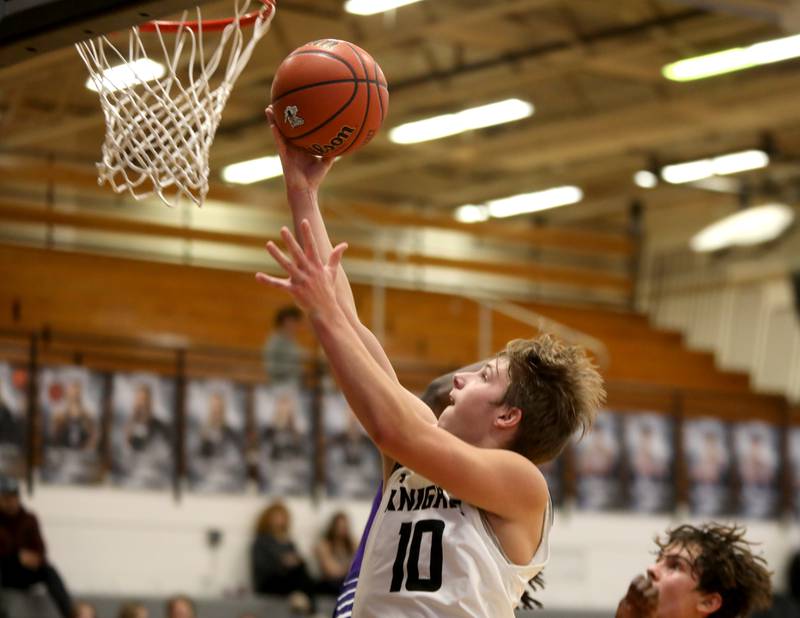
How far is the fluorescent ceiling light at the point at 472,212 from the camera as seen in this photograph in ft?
59.4

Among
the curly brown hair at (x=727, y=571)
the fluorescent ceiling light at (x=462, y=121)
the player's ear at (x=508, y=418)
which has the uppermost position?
the fluorescent ceiling light at (x=462, y=121)

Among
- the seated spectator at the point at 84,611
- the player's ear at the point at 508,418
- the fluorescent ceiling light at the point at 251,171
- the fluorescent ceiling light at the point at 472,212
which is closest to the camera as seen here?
the player's ear at the point at 508,418

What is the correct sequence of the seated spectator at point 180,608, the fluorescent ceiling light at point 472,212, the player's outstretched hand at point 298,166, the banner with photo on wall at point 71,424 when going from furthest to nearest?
the fluorescent ceiling light at point 472,212 → the banner with photo on wall at point 71,424 → the seated spectator at point 180,608 → the player's outstretched hand at point 298,166

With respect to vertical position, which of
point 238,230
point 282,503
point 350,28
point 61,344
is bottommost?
point 282,503

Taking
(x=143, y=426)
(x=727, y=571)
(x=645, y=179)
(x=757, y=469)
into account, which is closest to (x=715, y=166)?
(x=645, y=179)

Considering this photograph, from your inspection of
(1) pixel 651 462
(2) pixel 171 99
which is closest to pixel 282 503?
(1) pixel 651 462

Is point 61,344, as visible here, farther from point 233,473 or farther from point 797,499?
point 797,499

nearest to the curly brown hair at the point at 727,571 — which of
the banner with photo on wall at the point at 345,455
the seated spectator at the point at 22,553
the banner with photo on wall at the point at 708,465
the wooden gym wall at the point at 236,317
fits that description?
the seated spectator at the point at 22,553

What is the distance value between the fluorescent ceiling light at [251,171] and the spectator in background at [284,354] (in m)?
4.56

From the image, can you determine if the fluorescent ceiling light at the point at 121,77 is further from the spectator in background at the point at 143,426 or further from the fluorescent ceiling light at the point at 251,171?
the fluorescent ceiling light at the point at 251,171

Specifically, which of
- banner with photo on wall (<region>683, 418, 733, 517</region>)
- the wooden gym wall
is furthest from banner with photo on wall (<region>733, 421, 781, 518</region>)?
the wooden gym wall

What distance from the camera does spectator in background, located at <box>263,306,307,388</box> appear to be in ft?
37.1

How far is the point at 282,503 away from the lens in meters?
10.8

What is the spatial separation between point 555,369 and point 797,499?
1159 centimetres
